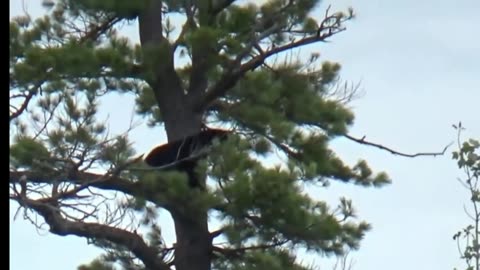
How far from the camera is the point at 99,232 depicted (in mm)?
5926

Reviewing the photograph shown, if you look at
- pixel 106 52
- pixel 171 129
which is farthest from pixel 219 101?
pixel 106 52

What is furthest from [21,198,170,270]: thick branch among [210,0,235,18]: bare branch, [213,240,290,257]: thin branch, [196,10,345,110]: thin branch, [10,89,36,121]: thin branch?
[210,0,235,18]: bare branch

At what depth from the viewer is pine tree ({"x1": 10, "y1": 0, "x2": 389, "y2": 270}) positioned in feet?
18.1

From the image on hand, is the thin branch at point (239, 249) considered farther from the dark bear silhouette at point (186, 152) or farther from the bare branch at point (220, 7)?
the bare branch at point (220, 7)

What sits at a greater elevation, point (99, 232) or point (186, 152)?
point (186, 152)

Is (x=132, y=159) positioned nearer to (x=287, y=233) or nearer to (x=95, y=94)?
(x=95, y=94)

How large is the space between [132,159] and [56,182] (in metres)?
0.38

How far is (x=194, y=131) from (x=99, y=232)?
0.83 metres

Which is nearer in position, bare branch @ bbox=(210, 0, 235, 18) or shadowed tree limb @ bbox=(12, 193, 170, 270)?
shadowed tree limb @ bbox=(12, 193, 170, 270)

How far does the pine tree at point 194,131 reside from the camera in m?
5.52

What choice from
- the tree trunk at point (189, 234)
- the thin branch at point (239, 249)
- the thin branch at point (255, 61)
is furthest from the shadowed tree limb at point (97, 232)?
the thin branch at point (255, 61)

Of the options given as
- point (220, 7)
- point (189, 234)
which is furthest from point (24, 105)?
point (189, 234)

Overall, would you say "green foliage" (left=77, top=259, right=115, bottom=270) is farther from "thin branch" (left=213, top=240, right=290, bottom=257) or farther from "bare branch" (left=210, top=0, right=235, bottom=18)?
"bare branch" (left=210, top=0, right=235, bottom=18)

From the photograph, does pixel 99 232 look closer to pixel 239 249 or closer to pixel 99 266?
pixel 99 266
